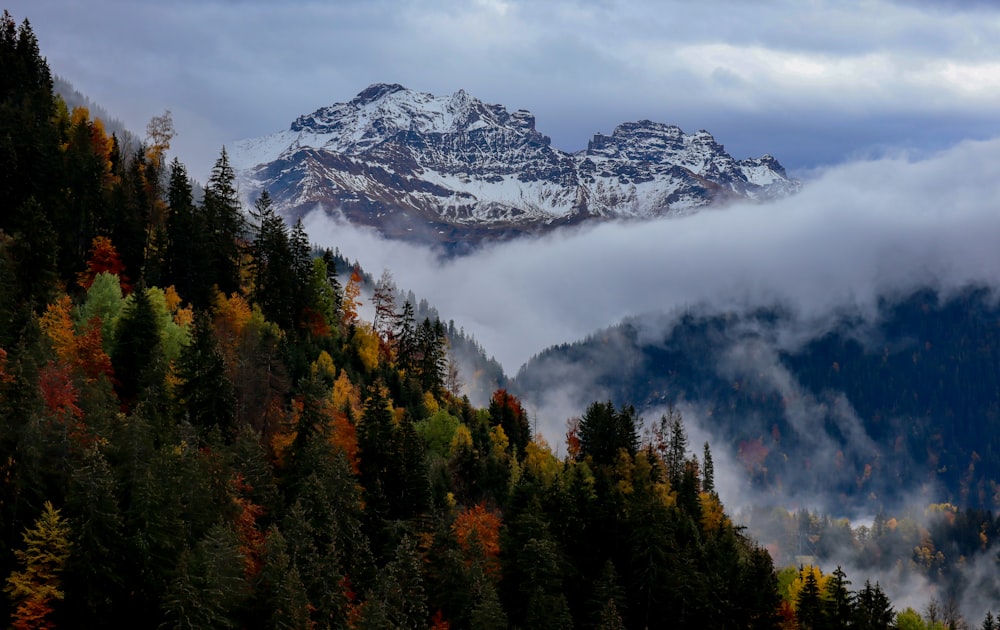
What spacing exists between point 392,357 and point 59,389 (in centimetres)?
6412

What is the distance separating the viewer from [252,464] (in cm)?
5841

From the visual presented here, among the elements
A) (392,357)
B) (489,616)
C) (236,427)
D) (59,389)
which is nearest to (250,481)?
(236,427)

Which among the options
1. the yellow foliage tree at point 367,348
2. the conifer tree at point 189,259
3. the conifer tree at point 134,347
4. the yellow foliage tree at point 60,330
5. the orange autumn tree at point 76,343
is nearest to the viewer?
the yellow foliage tree at point 60,330

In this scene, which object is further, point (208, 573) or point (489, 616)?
point (489, 616)

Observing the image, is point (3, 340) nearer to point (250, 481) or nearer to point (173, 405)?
point (173, 405)

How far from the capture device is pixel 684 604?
71.7 m

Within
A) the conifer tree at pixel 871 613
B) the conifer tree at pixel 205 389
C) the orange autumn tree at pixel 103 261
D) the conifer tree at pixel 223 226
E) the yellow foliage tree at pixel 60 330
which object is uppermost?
the conifer tree at pixel 223 226

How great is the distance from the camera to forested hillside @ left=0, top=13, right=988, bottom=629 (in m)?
46.6

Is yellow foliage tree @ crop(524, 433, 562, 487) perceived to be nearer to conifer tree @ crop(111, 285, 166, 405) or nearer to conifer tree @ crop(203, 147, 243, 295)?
conifer tree @ crop(203, 147, 243, 295)

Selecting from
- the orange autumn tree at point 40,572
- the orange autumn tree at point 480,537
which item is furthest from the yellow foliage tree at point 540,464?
the orange autumn tree at point 40,572

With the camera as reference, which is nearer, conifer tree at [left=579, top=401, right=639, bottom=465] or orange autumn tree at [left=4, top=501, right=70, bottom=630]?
orange autumn tree at [left=4, top=501, right=70, bottom=630]

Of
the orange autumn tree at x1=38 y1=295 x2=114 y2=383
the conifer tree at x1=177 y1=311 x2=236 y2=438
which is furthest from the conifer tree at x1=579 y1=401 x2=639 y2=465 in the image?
the orange autumn tree at x1=38 y1=295 x2=114 y2=383

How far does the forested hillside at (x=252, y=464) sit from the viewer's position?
4659 cm

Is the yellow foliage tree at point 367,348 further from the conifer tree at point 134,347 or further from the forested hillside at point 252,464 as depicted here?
the conifer tree at point 134,347
